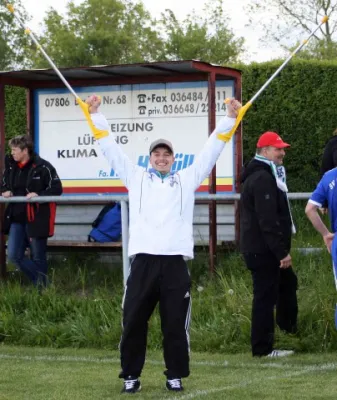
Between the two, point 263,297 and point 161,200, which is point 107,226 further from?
point 161,200

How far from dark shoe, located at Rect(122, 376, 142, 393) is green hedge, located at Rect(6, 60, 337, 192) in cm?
758

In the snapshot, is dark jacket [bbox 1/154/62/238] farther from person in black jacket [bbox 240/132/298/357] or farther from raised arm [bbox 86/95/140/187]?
raised arm [bbox 86/95/140/187]

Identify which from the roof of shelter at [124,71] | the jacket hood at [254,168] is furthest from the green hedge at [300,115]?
the jacket hood at [254,168]

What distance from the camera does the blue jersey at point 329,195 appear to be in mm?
7969

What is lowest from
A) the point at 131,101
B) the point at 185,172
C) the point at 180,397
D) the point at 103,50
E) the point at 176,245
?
the point at 180,397

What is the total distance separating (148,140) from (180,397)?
6273 millimetres

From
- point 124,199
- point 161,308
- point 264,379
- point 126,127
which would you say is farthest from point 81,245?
point 161,308

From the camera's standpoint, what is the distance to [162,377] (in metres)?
8.38

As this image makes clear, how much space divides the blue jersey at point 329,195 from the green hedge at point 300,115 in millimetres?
6713

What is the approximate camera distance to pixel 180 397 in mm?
7359

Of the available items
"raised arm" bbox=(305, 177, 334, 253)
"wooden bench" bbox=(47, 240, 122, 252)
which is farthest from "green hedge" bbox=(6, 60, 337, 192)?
"raised arm" bbox=(305, 177, 334, 253)

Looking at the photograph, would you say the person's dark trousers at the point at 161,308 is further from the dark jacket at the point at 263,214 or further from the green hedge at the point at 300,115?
the green hedge at the point at 300,115

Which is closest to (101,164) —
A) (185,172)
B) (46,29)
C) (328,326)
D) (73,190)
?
(73,190)

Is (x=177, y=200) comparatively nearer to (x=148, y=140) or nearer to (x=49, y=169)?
(x=49, y=169)
